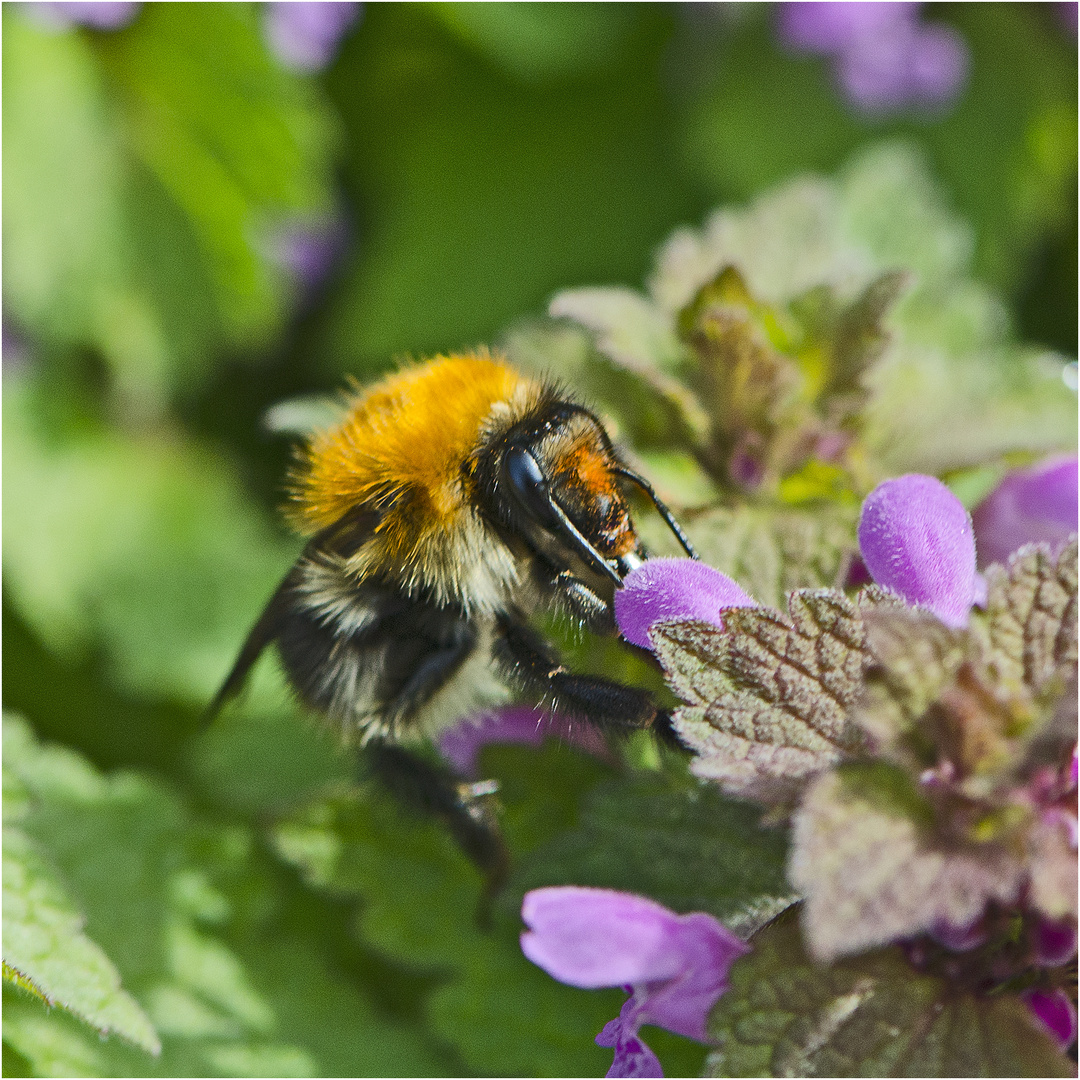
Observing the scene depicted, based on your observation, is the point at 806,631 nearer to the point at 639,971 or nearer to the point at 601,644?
the point at 639,971

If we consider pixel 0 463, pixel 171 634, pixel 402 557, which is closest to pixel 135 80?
pixel 0 463

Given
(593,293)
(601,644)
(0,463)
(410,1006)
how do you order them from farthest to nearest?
1. (0,463)
2. (410,1006)
3. (593,293)
4. (601,644)

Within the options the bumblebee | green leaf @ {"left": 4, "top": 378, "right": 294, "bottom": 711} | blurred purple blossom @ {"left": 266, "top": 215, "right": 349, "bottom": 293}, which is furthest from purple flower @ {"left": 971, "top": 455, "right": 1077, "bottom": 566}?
blurred purple blossom @ {"left": 266, "top": 215, "right": 349, "bottom": 293}

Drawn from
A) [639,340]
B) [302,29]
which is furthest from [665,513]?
[302,29]

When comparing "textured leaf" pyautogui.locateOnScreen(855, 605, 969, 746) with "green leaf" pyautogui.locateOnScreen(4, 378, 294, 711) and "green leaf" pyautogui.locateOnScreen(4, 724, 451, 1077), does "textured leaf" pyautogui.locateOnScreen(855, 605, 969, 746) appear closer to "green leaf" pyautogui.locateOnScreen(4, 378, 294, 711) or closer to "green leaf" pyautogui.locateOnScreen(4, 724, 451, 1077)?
"green leaf" pyautogui.locateOnScreen(4, 724, 451, 1077)

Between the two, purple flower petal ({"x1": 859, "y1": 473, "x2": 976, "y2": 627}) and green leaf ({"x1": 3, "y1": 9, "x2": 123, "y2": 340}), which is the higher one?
green leaf ({"x1": 3, "y1": 9, "x2": 123, "y2": 340})

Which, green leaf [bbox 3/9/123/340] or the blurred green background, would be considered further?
green leaf [bbox 3/9/123/340]

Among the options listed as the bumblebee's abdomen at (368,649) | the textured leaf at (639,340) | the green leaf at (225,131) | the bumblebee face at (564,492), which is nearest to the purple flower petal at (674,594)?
the bumblebee face at (564,492)
